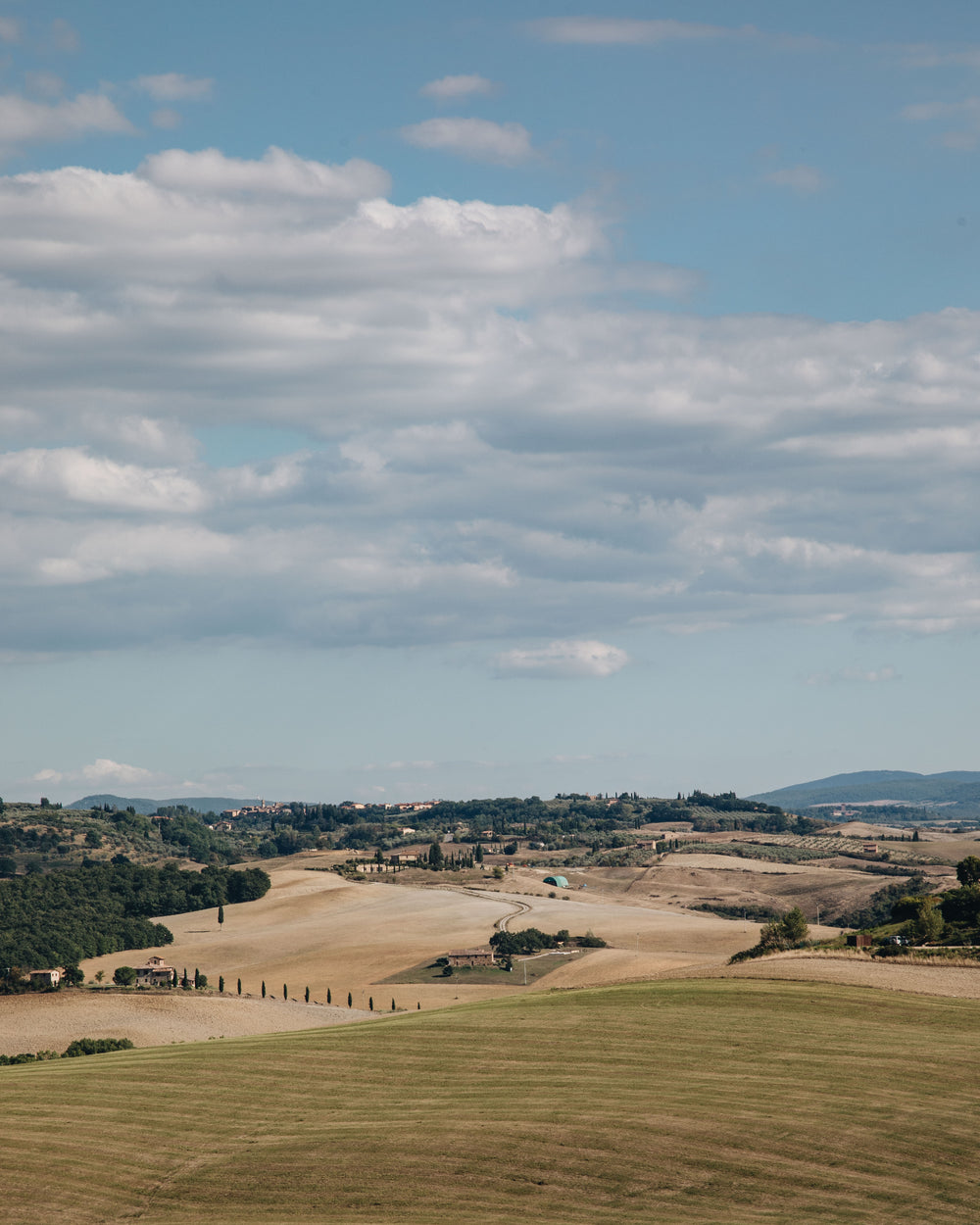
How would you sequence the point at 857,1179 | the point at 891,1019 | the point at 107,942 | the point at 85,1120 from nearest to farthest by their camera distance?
the point at 857,1179 < the point at 85,1120 < the point at 891,1019 < the point at 107,942

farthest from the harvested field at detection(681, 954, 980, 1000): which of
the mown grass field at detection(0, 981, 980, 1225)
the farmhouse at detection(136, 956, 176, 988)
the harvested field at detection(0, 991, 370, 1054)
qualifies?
the farmhouse at detection(136, 956, 176, 988)

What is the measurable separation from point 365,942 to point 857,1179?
146438 millimetres

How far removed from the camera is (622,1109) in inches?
1956

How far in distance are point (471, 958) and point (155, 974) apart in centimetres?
3794

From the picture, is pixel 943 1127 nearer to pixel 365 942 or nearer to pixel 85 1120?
pixel 85 1120

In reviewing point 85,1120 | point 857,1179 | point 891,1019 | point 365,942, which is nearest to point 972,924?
point 891,1019

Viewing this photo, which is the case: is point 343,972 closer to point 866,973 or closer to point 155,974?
point 155,974

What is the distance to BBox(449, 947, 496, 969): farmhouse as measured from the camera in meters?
162

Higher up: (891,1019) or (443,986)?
(891,1019)

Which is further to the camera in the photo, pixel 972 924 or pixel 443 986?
pixel 443 986

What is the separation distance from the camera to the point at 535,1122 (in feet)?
160

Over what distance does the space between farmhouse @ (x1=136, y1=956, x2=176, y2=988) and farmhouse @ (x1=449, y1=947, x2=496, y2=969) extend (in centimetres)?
3314

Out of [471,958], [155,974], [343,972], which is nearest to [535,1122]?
[471,958]


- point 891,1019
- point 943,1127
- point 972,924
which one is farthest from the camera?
point 972,924
